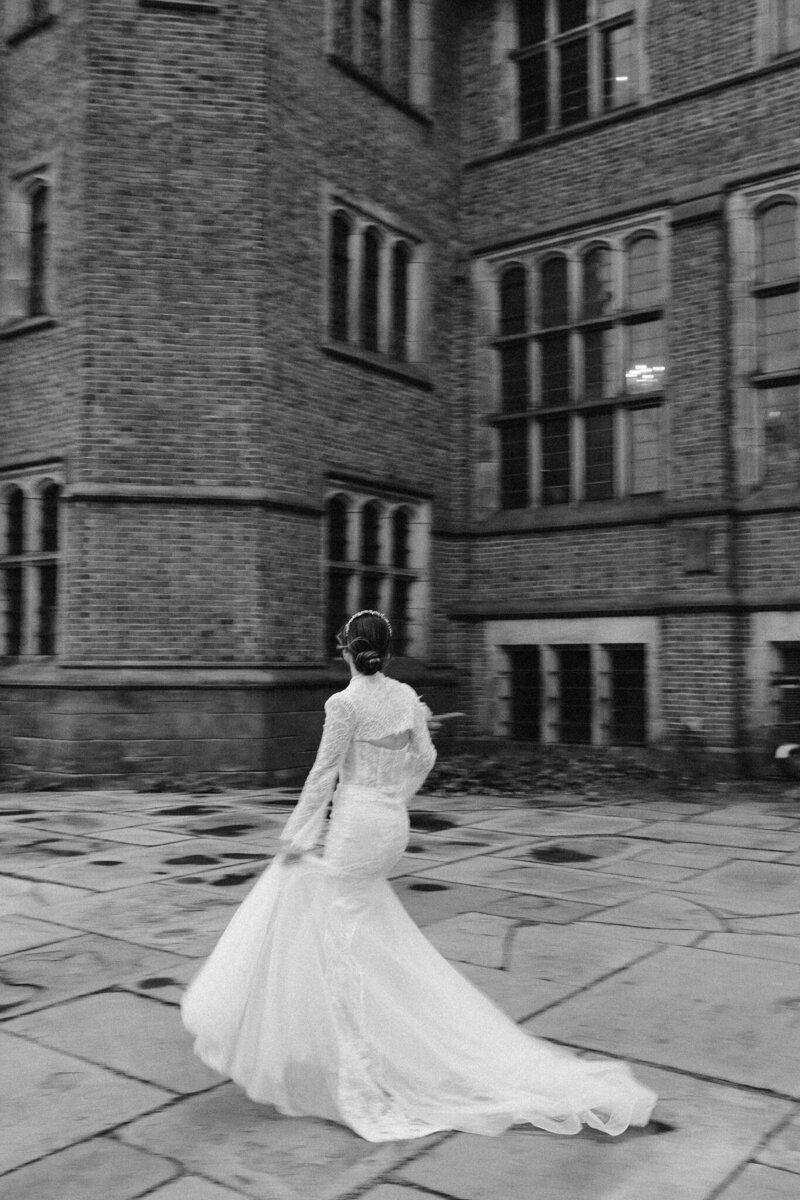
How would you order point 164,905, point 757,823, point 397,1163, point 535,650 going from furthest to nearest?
point 535,650 < point 757,823 < point 164,905 < point 397,1163

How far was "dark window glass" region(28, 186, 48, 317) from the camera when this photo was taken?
434 inches

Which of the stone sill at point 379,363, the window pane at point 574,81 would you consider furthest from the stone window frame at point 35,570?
the window pane at point 574,81

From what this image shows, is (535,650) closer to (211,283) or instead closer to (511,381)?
(511,381)

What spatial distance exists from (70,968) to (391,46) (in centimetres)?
1136

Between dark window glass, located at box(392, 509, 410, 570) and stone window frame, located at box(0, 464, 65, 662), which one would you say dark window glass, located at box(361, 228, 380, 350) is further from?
stone window frame, located at box(0, 464, 65, 662)

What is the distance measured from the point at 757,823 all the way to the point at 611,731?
344cm

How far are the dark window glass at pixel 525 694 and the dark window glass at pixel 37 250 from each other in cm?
640

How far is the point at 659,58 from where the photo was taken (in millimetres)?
11539

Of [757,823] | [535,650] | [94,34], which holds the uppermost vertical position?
[94,34]

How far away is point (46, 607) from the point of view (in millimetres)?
10727

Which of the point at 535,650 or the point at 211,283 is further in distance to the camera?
the point at 535,650

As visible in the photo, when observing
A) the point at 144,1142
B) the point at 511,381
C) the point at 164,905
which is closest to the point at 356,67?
the point at 511,381

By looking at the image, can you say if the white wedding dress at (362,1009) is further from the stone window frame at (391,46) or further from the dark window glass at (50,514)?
the stone window frame at (391,46)

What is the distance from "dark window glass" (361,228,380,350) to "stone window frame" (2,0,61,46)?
151 inches
